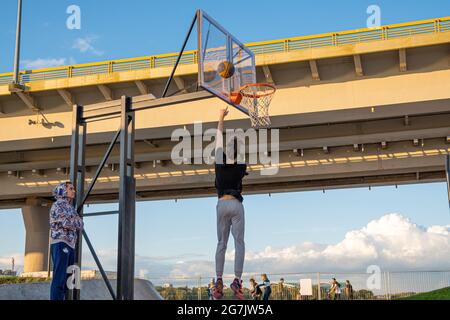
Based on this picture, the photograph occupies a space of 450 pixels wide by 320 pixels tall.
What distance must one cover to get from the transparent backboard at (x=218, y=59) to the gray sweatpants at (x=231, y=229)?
3098 mm

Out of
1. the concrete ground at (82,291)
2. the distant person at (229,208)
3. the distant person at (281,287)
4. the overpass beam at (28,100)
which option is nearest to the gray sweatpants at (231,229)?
the distant person at (229,208)

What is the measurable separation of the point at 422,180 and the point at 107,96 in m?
19.4

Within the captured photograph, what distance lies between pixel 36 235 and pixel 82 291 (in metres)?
20.9

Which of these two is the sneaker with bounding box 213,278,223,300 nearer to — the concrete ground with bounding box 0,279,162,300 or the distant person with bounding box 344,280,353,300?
the concrete ground with bounding box 0,279,162,300

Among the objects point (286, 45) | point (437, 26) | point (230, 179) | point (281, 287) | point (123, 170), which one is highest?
point (437, 26)

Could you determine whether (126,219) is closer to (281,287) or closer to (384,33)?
(281,287)

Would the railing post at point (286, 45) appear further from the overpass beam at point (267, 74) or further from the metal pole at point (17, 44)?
the metal pole at point (17, 44)

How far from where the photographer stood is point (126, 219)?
9344 millimetres

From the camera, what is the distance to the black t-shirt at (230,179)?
8.35 metres

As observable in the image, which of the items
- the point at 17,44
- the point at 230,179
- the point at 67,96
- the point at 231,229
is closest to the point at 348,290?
the point at 67,96

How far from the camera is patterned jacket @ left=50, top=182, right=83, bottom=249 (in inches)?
329

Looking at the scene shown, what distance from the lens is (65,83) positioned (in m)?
Answer: 23.5

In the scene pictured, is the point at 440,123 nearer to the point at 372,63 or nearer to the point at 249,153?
the point at 372,63
